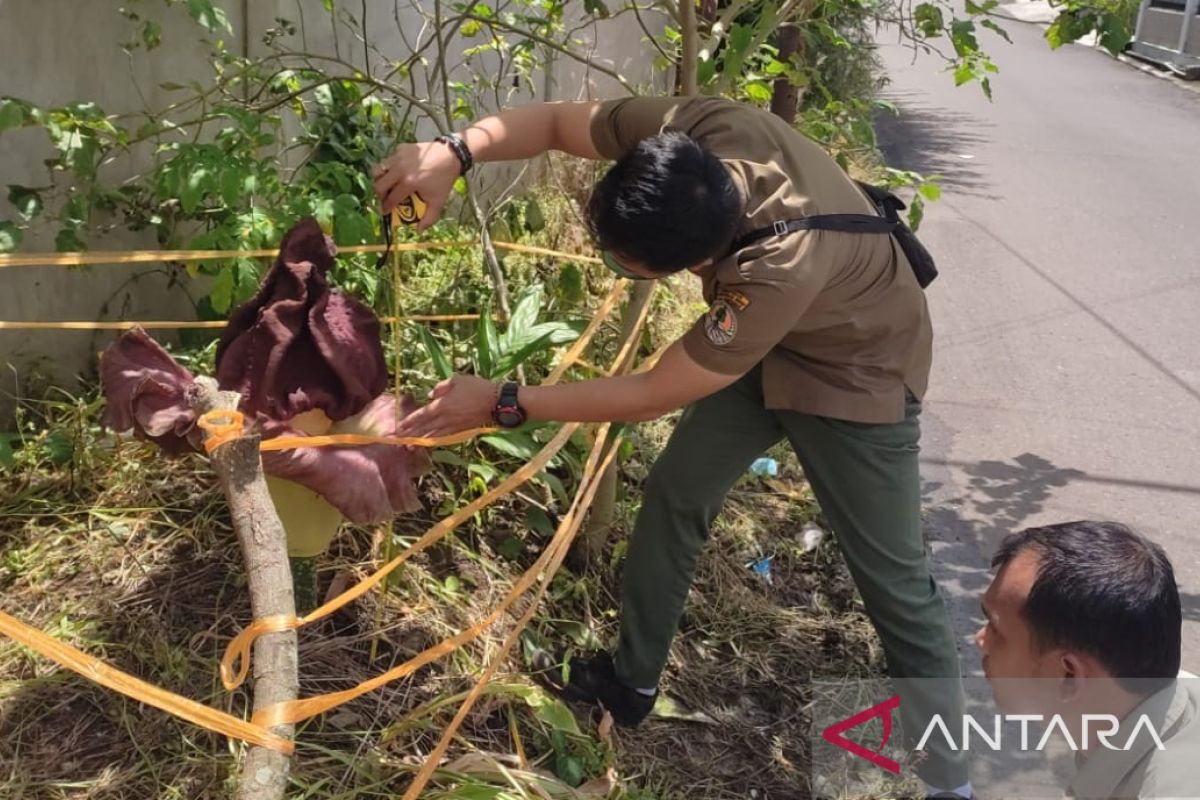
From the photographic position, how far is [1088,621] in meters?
1.65

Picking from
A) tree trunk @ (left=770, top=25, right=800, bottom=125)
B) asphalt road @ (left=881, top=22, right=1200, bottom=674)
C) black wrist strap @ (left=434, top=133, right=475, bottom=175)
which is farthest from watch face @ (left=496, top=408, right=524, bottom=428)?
tree trunk @ (left=770, top=25, right=800, bottom=125)

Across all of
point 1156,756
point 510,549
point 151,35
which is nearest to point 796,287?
point 1156,756

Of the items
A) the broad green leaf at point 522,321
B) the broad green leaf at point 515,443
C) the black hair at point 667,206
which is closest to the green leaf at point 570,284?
the broad green leaf at point 522,321

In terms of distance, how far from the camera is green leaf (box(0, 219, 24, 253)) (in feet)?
9.02

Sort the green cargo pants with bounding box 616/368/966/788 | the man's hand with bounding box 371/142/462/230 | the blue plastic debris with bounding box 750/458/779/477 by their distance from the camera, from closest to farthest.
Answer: the man's hand with bounding box 371/142/462/230 → the green cargo pants with bounding box 616/368/966/788 → the blue plastic debris with bounding box 750/458/779/477

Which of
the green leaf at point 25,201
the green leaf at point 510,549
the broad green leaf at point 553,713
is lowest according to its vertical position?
the broad green leaf at point 553,713

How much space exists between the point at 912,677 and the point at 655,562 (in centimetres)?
68

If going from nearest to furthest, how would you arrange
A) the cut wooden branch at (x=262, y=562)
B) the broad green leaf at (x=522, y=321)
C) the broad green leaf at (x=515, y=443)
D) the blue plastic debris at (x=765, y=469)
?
1. the cut wooden branch at (x=262, y=562)
2. the broad green leaf at (x=515, y=443)
3. the broad green leaf at (x=522, y=321)
4. the blue plastic debris at (x=765, y=469)

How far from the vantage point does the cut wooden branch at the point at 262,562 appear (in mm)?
2031

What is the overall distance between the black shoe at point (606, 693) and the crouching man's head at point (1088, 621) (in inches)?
52.9

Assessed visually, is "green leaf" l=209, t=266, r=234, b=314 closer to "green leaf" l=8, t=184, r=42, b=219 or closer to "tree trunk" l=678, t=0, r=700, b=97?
"green leaf" l=8, t=184, r=42, b=219

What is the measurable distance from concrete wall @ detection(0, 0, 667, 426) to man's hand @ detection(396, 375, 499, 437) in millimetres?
1449

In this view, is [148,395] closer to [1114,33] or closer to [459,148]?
[459,148]

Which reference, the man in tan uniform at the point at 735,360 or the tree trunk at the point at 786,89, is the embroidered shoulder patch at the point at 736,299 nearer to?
the man in tan uniform at the point at 735,360
